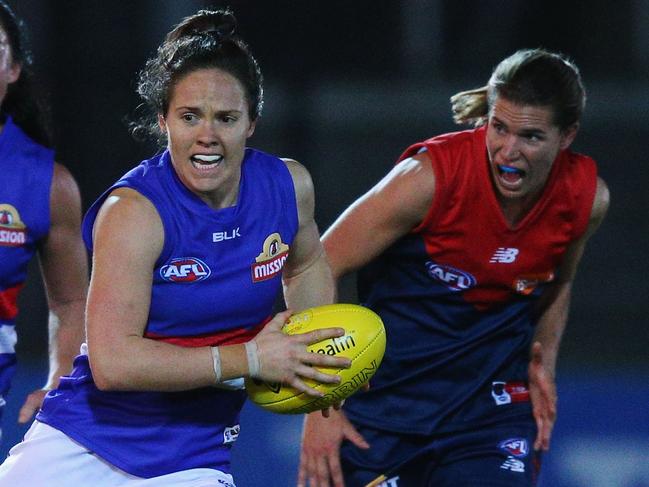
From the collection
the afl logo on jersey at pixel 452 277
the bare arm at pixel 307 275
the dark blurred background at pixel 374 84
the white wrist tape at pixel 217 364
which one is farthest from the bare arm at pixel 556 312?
the dark blurred background at pixel 374 84

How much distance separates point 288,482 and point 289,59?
3405mm

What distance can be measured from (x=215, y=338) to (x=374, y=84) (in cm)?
497

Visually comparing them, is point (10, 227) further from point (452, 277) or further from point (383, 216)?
point (452, 277)

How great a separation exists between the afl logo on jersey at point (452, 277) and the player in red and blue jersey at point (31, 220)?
1.01 m

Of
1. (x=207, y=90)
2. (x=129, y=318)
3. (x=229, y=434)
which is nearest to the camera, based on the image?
(x=129, y=318)

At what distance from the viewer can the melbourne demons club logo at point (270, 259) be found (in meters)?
2.98

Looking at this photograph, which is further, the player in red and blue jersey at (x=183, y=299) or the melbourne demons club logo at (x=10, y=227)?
the melbourne demons club logo at (x=10, y=227)

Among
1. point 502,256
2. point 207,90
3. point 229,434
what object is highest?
point 207,90

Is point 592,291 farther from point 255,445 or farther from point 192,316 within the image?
point 192,316

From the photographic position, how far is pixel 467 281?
3666 millimetres

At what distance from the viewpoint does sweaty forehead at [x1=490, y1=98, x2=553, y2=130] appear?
356 cm

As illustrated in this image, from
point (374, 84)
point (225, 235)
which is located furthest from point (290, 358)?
point (374, 84)

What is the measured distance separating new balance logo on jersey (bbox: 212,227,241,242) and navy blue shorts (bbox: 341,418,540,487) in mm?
1002

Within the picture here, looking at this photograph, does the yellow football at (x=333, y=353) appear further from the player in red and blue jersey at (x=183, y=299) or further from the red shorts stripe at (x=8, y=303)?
the red shorts stripe at (x=8, y=303)
